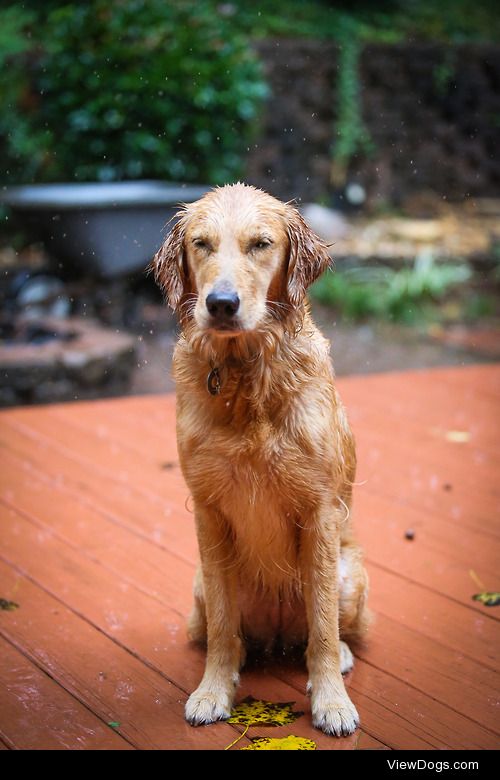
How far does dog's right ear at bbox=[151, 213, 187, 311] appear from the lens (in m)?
2.18

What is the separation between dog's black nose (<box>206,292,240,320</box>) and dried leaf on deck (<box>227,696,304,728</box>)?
98cm

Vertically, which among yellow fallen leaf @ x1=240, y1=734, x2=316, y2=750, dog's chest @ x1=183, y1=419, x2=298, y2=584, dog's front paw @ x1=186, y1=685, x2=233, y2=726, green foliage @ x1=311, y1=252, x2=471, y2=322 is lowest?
green foliage @ x1=311, y1=252, x2=471, y2=322

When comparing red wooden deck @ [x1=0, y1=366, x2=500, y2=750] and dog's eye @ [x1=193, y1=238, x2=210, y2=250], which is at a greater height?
dog's eye @ [x1=193, y1=238, x2=210, y2=250]

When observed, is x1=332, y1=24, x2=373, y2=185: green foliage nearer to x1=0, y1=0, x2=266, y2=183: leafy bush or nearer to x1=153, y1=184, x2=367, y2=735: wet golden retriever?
x1=0, y1=0, x2=266, y2=183: leafy bush

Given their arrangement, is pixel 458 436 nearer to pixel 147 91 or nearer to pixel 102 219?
pixel 102 219

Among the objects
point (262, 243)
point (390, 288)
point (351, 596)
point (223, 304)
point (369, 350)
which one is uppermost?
point (262, 243)

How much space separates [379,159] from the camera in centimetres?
997

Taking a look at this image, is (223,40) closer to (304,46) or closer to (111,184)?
(111,184)

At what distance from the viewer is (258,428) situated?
2145 millimetres

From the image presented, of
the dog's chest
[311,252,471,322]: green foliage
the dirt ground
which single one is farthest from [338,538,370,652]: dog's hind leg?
[311,252,471,322]: green foliage

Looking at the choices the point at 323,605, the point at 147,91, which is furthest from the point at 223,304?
the point at 147,91

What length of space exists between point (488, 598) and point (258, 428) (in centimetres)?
120

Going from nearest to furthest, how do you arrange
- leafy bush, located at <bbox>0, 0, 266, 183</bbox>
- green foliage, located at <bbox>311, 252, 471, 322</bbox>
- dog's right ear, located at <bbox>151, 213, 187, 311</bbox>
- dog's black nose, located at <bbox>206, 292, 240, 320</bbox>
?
dog's black nose, located at <bbox>206, 292, 240, 320</bbox>
dog's right ear, located at <bbox>151, 213, 187, 311</bbox>
leafy bush, located at <bbox>0, 0, 266, 183</bbox>
green foliage, located at <bbox>311, 252, 471, 322</bbox>

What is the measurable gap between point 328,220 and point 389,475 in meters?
5.34
